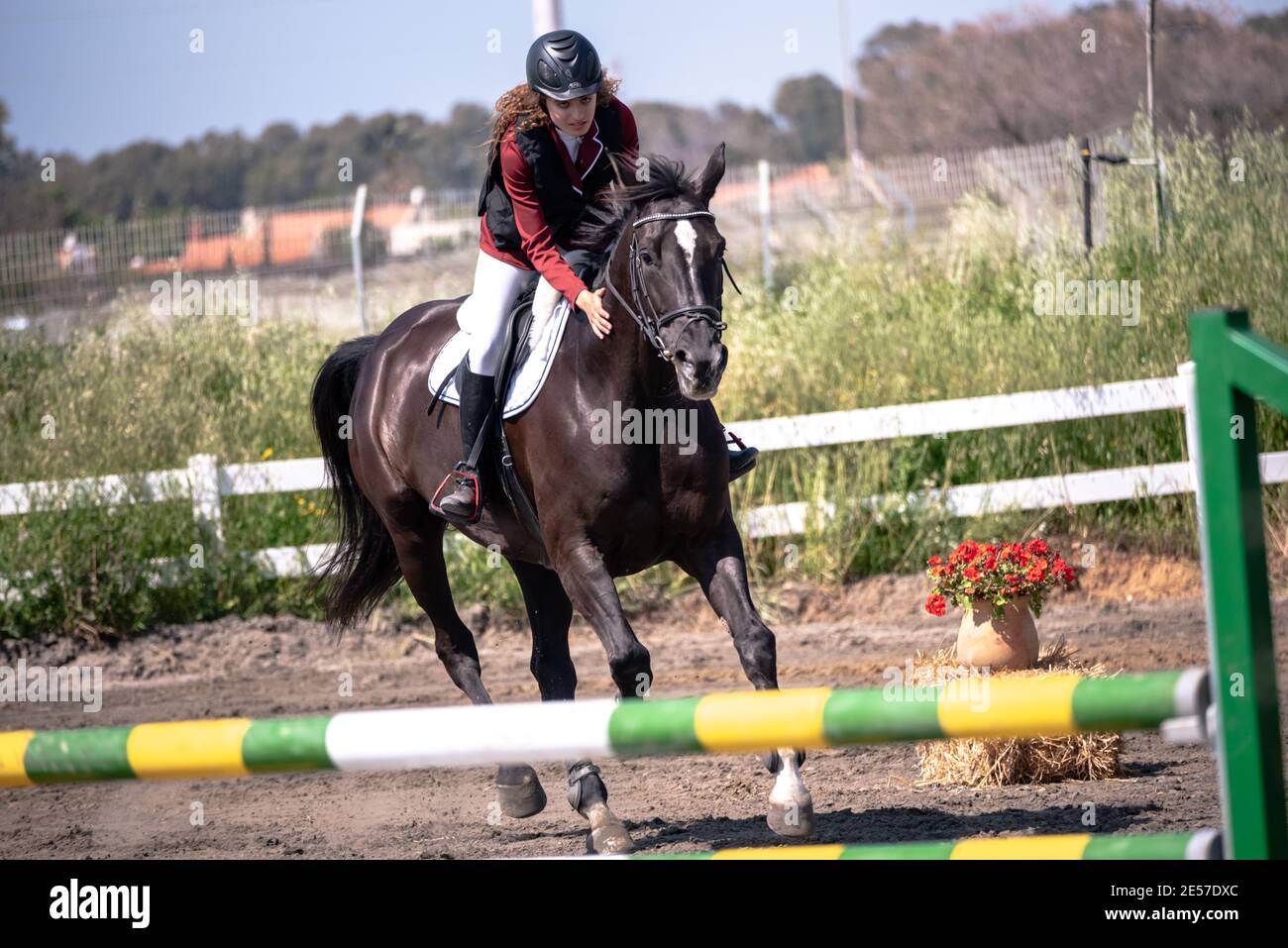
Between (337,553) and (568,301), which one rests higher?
(568,301)

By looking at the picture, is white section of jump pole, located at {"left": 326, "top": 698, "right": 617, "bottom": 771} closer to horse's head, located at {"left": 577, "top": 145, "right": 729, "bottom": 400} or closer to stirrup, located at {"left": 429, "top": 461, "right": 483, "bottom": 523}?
horse's head, located at {"left": 577, "top": 145, "right": 729, "bottom": 400}

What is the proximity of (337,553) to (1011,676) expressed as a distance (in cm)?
359

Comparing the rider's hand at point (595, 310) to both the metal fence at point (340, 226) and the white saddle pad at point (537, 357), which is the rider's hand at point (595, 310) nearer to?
the white saddle pad at point (537, 357)

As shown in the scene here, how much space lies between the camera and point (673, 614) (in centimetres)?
951

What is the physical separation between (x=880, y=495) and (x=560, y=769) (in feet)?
12.6

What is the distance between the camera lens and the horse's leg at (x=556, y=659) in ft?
16.2

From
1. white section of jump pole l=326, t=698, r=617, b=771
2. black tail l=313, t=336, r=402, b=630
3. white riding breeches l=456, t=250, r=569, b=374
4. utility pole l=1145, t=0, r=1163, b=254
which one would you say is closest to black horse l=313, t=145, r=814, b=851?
white riding breeches l=456, t=250, r=569, b=374

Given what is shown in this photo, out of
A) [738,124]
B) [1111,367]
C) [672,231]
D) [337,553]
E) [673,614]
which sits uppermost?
[738,124]

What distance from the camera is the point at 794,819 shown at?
438cm

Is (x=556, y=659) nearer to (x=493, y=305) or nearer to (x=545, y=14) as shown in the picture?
(x=493, y=305)

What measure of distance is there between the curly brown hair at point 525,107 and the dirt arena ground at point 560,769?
9.24ft

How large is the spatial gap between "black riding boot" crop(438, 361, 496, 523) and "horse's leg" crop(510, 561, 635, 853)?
55 centimetres

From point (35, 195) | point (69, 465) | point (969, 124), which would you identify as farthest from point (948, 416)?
point (35, 195)
